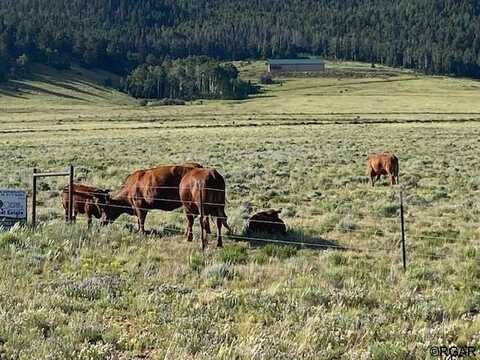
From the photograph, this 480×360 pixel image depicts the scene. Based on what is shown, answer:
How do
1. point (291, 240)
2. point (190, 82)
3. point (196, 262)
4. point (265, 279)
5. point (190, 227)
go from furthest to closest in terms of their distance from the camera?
point (190, 82) → point (291, 240) → point (190, 227) → point (196, 262) → point (265, 279)

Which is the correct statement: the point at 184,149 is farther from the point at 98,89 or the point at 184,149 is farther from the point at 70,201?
the point at 98,89

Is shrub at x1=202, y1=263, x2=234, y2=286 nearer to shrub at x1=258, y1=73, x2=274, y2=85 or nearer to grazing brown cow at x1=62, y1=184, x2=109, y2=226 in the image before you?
grazing brown cow at x1=62, y1=184, x2=109, y2=226

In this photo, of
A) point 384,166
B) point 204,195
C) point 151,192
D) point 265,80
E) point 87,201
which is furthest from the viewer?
point 265,80

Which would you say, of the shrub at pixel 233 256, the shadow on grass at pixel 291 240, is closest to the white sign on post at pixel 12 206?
the shadow on grass at pixel 291 240

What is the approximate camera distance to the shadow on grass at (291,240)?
41.3 feet

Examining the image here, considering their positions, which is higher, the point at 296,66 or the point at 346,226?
the point at 296,66

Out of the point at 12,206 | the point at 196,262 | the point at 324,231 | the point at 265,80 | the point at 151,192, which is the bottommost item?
the point at 324,231

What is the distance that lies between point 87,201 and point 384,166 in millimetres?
11633

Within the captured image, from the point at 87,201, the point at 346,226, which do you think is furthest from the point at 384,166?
the point at 87,201

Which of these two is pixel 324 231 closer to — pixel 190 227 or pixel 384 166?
pixel 190 227

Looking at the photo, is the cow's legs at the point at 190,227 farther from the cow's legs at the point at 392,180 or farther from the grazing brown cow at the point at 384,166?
the cow's legs at the point at 392,180

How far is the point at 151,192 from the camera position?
1384 centimetres

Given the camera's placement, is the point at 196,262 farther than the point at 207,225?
No

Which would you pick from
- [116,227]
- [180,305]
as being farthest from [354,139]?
[180,305]
